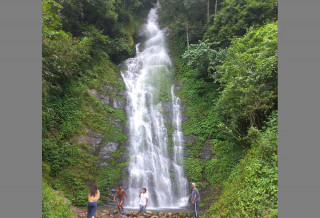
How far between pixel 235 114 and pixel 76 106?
974 cm

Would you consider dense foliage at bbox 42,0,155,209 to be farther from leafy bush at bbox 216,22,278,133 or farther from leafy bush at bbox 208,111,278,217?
leafy bush at bbox 216,22,278,133

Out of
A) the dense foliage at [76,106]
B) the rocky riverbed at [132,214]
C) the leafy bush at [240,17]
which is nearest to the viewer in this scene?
the rocky riverbed at [132,214]

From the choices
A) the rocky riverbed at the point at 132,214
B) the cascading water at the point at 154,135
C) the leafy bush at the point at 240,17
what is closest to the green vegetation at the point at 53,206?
the rocky riverbed at the point at 132,214

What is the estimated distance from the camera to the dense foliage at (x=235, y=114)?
8094 millimetres

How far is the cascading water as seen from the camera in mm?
12274

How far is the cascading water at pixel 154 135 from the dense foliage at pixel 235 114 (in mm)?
919

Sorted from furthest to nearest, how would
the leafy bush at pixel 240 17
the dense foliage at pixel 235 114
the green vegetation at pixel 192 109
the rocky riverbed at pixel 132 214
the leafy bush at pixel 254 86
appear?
1. the leafy bush at pixel 240 17
2. the leafy bush at pixel 254 86
3. the rocky riverbed at pixel 132 214
4. the green vegetation at pixel 192 109
5. the dense foliage at pixel 235 114

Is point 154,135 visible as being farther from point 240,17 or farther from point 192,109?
point 240,17

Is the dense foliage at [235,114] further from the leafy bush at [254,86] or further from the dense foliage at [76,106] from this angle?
the dense foliage at [76,106]

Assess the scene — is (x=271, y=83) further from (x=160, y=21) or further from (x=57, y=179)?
(x=160, y=21)

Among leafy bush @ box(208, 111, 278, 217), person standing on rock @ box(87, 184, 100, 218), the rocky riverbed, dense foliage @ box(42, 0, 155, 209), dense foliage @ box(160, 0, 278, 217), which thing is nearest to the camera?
leafy bush @ box(208, 111, 278, 217)

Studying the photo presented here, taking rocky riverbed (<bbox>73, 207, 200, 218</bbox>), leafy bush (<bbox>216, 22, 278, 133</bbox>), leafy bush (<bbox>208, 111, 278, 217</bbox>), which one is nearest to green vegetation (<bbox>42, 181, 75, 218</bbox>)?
rocky riverbed (<bbox>73, 207, 200, 218</bbox>)

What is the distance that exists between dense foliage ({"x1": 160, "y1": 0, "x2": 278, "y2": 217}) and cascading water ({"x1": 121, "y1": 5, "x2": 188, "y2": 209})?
0.92 m

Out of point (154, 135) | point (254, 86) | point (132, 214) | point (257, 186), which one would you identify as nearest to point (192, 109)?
point (154, 135)
